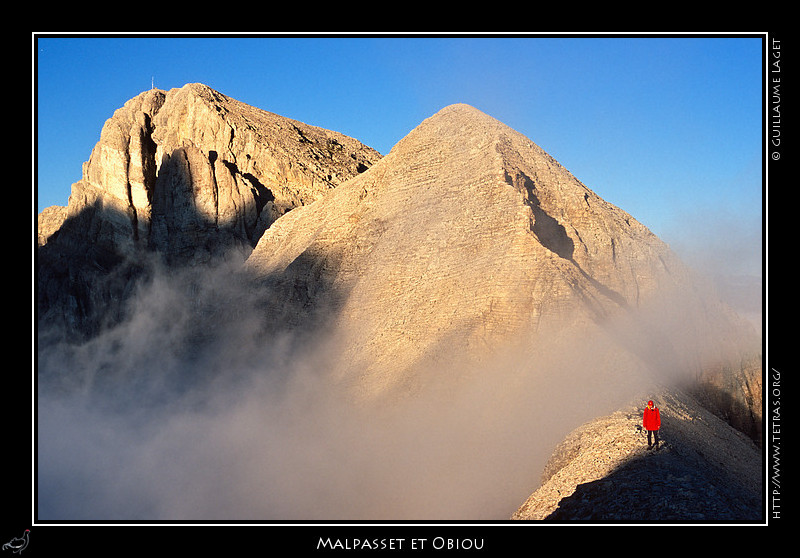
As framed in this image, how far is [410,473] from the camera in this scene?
20531mm

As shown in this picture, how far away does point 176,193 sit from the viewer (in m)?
62.5

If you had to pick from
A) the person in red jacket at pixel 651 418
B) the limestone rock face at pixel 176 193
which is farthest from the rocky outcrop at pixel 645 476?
the limestone rock face at pixel 176 193

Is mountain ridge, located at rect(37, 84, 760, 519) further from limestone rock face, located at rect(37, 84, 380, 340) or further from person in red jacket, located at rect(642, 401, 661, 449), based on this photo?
limestone rock face, located at rect(37, 84, 380, 340)

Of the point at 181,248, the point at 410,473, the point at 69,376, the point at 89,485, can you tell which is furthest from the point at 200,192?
the point at 410,473

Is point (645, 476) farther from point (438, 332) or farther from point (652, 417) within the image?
point (438, 332)

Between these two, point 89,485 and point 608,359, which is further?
point 89,485

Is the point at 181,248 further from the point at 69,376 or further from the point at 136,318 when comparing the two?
the point at 69,376

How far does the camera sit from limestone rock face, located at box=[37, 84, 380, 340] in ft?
198

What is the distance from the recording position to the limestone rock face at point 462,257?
24.8m

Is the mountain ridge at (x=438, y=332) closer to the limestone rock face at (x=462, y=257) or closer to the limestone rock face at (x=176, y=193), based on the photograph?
the limestone rock face at (x=462, y=257)

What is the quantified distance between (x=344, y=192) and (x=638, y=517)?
87.0 ft

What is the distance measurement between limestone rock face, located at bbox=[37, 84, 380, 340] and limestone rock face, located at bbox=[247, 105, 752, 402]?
77.0 feet

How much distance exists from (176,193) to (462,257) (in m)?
41.8

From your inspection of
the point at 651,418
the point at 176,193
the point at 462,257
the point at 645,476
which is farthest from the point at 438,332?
the point at 176,193
